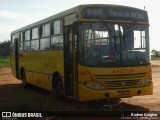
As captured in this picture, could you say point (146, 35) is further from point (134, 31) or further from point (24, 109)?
point (24, 109)

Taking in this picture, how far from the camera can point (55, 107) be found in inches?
512

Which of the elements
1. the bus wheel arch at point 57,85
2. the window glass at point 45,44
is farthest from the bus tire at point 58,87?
the window glass at point 45,44

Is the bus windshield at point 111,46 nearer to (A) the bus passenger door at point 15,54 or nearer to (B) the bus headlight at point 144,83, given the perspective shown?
(B) the bus headlight at point 144,83

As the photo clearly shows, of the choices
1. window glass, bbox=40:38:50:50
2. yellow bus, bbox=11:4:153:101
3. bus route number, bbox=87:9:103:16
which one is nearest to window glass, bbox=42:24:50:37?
window glass, bbox=40:38:50:50

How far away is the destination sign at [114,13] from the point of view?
12330mm

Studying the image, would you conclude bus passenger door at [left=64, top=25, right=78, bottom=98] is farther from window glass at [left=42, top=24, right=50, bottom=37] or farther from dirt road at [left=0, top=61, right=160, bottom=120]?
window glass at [left=42, top=24, right=50, bottom=37]

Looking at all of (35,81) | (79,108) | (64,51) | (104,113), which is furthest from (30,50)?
(104,113)

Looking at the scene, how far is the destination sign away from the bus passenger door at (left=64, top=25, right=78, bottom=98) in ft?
2.93

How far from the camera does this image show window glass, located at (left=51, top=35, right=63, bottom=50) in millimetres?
13920

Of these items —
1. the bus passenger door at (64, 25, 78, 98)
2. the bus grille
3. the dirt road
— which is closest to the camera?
the bus grille

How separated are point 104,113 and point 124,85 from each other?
1261 mm

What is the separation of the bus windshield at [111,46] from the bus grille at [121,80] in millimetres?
361

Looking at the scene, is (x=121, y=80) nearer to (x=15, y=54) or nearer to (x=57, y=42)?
(x=57, y=42)

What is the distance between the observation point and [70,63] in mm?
13258
